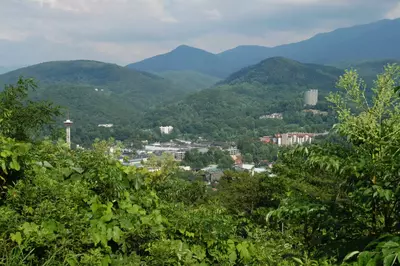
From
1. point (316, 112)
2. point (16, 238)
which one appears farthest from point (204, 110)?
point (16, 238)

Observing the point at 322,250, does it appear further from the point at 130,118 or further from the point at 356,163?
the point at 130,118

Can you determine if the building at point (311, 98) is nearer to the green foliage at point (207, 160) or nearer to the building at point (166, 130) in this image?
the building at point (166, 130)

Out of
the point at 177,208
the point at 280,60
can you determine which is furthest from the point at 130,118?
the point at 177,208

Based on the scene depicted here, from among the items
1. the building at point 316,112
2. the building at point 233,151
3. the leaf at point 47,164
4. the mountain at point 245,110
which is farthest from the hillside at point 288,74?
the leaf at point 47,164

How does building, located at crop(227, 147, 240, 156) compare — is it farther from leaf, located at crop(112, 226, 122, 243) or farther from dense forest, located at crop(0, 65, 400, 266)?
leaf, located at crop(112, 226, 122, 243)

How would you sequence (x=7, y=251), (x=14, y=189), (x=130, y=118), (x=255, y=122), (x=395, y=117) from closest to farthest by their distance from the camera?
1. (x=7, y=251)
2. (x=14, y=189)
3. (x=395, y=117)
4. (x=255, y=122)
5. (x=130, y=118)

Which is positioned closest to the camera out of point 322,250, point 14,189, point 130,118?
point 14,189
